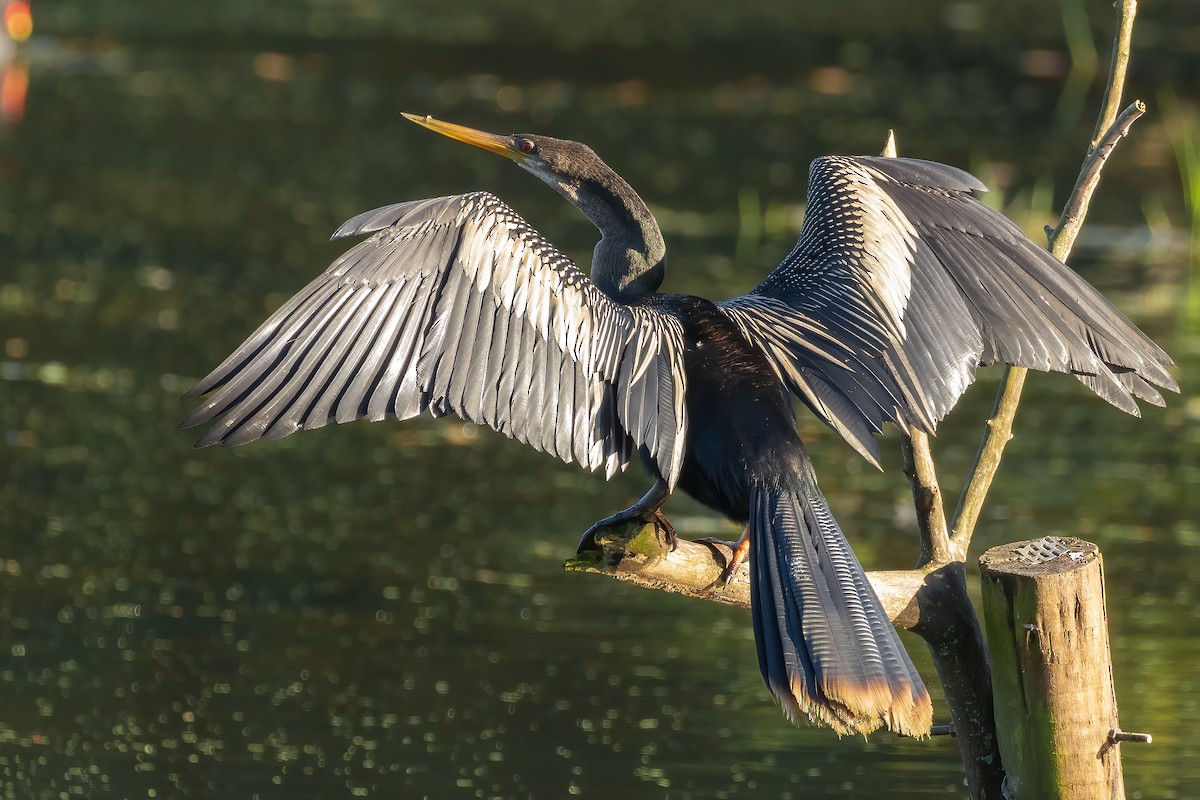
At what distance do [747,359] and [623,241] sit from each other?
724mm

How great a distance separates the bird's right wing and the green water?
1488 millimetres

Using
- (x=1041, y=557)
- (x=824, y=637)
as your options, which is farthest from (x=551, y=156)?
(x=824, y=637)

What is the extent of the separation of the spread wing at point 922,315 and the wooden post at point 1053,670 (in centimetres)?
39

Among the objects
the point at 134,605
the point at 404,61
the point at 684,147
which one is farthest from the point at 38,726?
the point at 404,61

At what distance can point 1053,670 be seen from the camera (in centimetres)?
381

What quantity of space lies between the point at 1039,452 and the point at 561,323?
440 centimetres

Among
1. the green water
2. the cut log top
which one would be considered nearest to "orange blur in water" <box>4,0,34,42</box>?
the green water

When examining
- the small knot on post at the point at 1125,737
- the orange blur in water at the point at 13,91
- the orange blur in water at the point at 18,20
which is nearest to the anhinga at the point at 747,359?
the small knot on post at the point at 1125,737

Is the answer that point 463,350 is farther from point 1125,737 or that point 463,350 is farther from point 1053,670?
point 1125,737

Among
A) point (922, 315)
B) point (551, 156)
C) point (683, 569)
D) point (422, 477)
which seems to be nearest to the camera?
point (683, 569)

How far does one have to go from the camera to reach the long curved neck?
453 cm

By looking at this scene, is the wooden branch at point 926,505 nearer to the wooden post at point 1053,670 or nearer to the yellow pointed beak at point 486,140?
the wooden post at point 1053,670

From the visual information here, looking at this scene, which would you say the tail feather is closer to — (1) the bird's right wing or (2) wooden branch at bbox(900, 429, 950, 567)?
(1) the bird's right wing

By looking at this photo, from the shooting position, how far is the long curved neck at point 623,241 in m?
4.53
